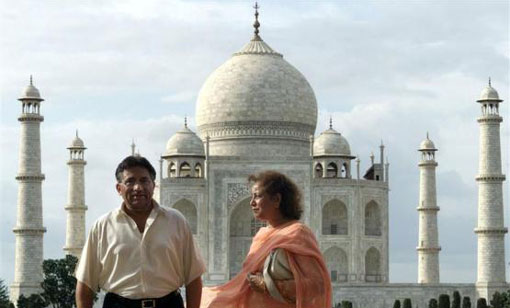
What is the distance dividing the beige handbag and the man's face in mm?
802

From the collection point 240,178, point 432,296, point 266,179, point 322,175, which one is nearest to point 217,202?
point 240,178

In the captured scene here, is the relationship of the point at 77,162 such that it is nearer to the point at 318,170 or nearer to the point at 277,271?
the point at 318,170

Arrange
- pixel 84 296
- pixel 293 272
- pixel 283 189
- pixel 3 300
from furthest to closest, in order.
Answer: pixel 3 300 → pixel 283 189 → pixel 293 272 → pixel 84 296

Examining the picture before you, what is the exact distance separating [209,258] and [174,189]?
2449mm

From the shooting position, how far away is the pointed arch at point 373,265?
40125mm

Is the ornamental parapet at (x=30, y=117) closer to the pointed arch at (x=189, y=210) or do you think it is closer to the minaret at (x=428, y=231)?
the pointed arch at (x=189, y=210)

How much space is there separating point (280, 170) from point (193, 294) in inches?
1316

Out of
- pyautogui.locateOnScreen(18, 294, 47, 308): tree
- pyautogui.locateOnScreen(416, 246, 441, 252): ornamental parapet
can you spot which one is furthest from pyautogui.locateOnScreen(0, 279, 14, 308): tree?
pyautogui.locateOnScreen(416, 246, 441, 252): ornamental parapet

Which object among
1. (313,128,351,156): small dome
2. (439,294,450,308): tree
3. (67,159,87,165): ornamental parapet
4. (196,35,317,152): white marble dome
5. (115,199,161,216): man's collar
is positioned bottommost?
(439,294,450,308): tree

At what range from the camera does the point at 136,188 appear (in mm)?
6453

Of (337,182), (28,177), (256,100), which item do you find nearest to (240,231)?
(337,182)

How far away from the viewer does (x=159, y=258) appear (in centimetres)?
646

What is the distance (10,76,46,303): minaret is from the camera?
36.0 m

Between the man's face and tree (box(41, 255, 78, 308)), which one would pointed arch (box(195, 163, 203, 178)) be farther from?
the man's face
